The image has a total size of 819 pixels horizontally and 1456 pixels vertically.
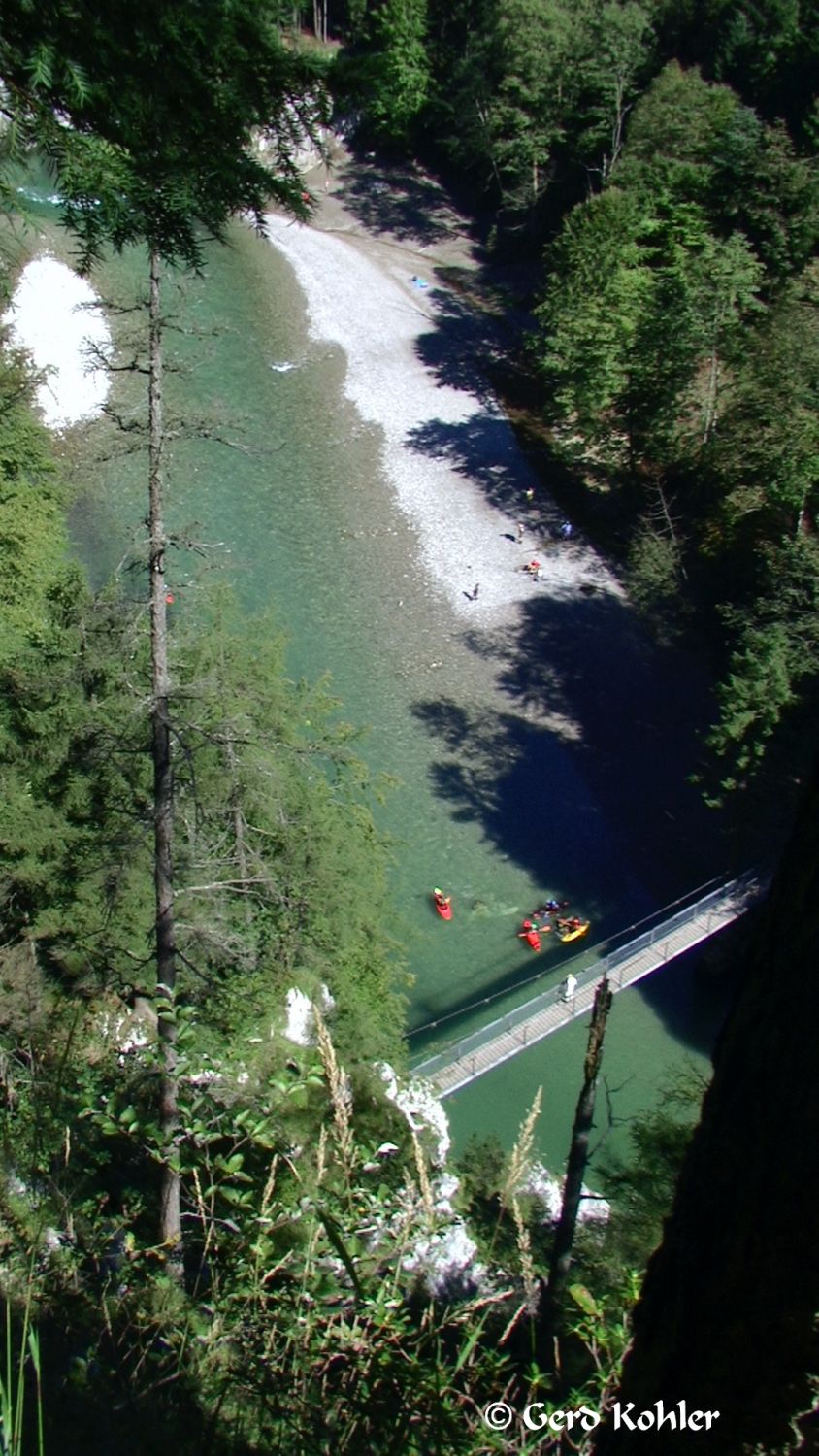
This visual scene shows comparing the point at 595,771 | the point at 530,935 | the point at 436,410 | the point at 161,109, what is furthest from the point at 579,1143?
the point at 436,410

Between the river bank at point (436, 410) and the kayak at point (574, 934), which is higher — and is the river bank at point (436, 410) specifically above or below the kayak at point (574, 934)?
above

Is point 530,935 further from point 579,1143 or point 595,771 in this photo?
point 579,1143

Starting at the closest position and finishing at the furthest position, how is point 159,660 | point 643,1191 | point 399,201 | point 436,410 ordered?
1. point 159,660
2. point 643,1191
3. point 436,410
4. point 399,201

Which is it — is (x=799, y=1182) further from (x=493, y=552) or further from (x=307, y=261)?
(x=307, y=261)

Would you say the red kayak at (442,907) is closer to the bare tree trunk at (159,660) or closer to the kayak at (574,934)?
the kayak at (574,934)

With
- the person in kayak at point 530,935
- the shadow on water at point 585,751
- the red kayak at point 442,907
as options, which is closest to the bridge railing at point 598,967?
the person in kayak at point 530,935

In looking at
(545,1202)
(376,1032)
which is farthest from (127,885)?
(545,1202)
